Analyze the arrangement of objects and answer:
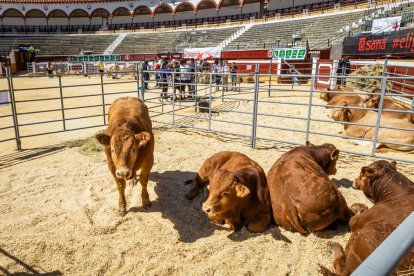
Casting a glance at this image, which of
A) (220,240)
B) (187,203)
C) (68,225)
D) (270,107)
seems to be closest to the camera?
(220,240)

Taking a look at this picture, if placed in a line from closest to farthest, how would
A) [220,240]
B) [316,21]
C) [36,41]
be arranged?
[220,240], [316,21], [36,41]

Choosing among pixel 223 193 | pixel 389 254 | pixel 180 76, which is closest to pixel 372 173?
pixel 223 193

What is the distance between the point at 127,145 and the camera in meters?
2.96

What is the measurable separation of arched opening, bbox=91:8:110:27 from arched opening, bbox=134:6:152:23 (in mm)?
4288

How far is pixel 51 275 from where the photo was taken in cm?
Result: 251

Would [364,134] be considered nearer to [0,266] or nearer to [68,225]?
[68,225]

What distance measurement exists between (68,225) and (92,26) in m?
49.4

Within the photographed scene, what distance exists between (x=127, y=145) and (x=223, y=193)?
3.36 feet

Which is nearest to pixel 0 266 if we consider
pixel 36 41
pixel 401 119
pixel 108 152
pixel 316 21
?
pixel 108 152

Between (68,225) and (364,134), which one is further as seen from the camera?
(364,134)

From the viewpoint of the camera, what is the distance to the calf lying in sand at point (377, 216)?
2.23 meters

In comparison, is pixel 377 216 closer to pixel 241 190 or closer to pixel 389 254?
pixel 241 190

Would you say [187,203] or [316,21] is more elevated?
[316,21]

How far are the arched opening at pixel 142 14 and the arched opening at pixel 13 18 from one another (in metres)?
16.2
